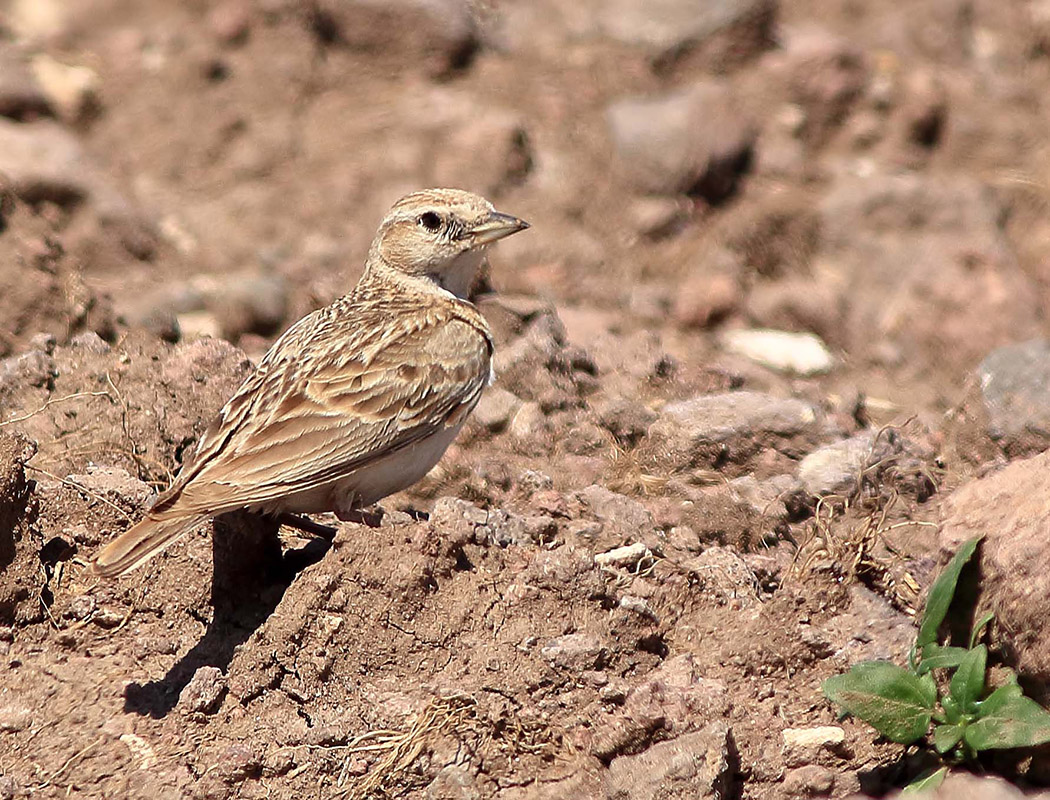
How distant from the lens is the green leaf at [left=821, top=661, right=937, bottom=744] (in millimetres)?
4422

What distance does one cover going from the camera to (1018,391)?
22.4 ft

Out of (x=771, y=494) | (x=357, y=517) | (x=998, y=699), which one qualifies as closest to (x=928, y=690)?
(x=998, y=699)

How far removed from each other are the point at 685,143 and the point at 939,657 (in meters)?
5.98

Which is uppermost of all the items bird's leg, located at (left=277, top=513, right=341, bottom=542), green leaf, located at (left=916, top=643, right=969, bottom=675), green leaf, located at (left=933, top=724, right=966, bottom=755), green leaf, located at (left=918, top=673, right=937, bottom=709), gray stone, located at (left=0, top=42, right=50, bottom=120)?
gray stone, located at (left=0, top=42, right=50, bottom=120)

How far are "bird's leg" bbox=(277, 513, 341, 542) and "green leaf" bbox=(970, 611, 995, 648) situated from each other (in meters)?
2.30

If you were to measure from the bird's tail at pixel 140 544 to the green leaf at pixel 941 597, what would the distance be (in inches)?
91.7

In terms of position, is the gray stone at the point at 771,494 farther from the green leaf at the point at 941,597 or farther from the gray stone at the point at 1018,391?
the green leaf at the point at 941,597

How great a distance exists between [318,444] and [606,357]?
242 centimetres

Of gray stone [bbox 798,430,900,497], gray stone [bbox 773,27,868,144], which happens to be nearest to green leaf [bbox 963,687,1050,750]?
gray stone [bbox 798,430,900,497]

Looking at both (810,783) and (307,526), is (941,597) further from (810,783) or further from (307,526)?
(307,526)

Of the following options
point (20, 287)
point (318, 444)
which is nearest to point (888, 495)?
point (318, 444)

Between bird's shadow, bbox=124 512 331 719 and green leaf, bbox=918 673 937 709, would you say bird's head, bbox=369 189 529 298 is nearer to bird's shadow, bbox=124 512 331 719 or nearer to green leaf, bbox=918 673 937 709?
bird's shadow, bbox=124 512 331 719

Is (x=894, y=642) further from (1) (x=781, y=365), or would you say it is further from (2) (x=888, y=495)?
(1) (x=781, y=365)

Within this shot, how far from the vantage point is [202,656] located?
5055 mm
